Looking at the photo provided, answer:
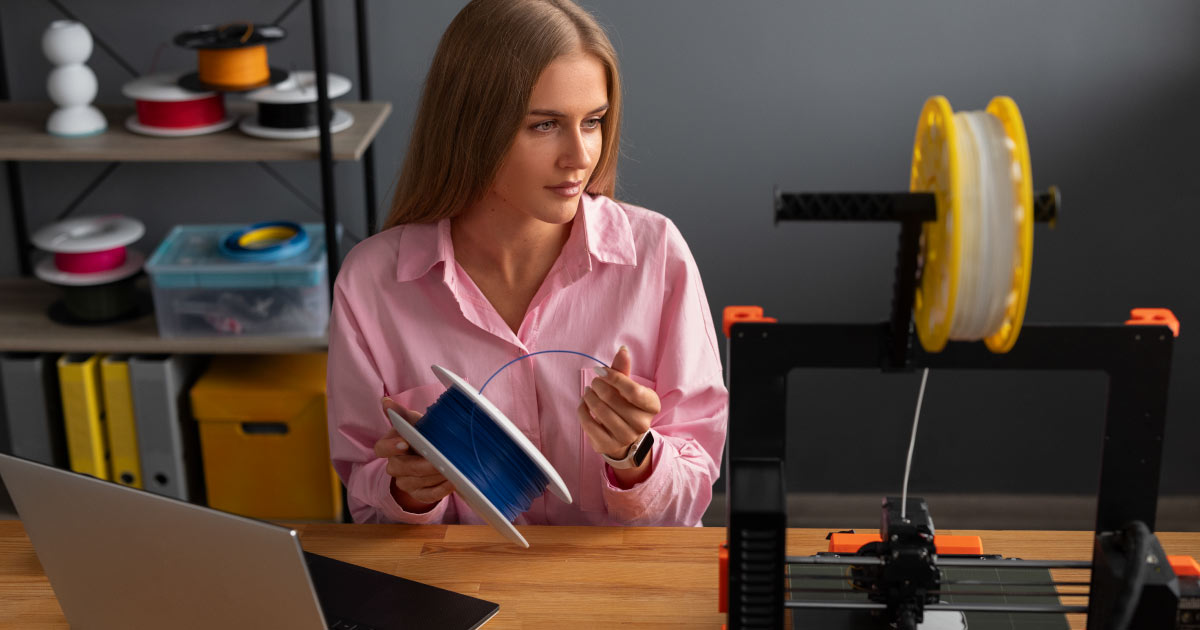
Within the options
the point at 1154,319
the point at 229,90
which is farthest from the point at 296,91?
the point at 1154,319

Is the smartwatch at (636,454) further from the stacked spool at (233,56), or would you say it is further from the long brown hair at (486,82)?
the stacked spool at (233,56)

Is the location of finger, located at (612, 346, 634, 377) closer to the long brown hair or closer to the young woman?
the young woman

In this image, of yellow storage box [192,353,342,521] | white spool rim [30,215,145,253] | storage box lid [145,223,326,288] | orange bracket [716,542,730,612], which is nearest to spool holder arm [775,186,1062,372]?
orange bracket [716,542,730,612]

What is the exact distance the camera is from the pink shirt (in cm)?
165

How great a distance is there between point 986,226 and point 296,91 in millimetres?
1788

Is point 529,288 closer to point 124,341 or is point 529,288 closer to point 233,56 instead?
point 233,56

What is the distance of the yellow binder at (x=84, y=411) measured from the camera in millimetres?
2570

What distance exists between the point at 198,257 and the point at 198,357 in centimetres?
29

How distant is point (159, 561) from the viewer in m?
1.11

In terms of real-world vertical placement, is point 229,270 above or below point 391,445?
below

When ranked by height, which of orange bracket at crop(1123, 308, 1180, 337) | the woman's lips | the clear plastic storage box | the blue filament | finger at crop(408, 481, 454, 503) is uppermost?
orange bracket at crop(1123, 308, 1180, 337)

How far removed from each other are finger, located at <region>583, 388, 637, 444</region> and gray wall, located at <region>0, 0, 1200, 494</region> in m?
1.40

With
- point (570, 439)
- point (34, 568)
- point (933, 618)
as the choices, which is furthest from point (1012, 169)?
point (34, 568)

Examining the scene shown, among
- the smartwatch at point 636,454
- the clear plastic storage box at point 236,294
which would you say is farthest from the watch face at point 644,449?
the clear plastic storage box at point 236,294
